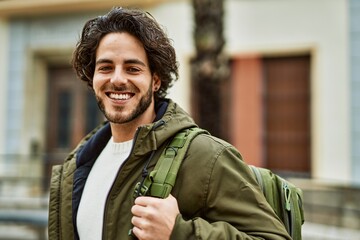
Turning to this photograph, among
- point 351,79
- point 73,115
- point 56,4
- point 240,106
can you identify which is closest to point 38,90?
point 73,115

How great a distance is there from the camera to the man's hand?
1.55m

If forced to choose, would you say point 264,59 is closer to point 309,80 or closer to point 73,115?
point 309,80

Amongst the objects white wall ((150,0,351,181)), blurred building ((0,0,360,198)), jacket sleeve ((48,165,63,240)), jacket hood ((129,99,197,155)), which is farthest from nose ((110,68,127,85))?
white wall ((150,0,351,181))

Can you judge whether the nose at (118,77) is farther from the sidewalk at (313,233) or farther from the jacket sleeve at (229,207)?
the sidewalk at (313,233)

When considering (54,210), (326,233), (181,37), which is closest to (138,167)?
(54,210)

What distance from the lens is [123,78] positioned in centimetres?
186

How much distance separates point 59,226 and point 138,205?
0.60m

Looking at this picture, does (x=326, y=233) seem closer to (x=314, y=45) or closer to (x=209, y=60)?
(x=209, y=60)

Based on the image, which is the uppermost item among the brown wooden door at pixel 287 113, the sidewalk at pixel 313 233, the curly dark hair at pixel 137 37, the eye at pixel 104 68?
the curly dark hair at pixel 137 37

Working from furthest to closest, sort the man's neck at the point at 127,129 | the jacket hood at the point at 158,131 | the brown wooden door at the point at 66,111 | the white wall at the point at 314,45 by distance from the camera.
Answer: the brown wooden door at the point at 66,111
the white wall at the point at 314,45
the man's neck at the point at 127,129
the jacket hood at the point at 158,131

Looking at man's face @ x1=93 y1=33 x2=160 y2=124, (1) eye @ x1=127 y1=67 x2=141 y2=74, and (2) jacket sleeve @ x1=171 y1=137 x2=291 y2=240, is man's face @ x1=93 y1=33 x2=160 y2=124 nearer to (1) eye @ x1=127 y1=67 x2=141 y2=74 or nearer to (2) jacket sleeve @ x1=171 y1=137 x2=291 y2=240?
(1) eye @ x1=127 y1=67 x2=141 y2=74

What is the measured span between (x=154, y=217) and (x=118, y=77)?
61 centimetres

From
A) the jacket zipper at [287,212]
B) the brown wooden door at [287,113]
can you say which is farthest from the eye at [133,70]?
the brown wooden door at [287,113]

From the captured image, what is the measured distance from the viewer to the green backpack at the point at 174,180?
162 centimetres
